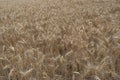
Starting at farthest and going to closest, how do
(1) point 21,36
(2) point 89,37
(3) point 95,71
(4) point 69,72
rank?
(1) point 21,36
(2) point 89,37
(4) point 69,72
(3) point 95,71

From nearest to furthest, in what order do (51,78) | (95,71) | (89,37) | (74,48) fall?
(95,71) → (51,78) → (74,48) → (89,37)

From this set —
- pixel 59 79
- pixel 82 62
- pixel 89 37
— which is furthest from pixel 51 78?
pixel 89 37

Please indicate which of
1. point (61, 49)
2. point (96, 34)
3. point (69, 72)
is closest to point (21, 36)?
point (61, 49)

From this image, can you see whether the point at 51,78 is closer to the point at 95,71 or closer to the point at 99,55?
the point at 95,71

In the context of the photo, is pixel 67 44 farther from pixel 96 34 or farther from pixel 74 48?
pixel 96 34

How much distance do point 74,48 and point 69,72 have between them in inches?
23.3

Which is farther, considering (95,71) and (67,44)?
(67,44)

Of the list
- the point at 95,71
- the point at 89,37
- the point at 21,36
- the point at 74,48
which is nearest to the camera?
the point at 95,71

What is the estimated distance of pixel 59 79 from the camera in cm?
282

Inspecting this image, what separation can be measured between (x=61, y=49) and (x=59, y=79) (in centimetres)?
89

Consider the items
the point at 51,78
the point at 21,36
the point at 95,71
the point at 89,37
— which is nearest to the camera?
the point at 95,71

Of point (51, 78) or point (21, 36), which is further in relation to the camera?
point (21, 36)

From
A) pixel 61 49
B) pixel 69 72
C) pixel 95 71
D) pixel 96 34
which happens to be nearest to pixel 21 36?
pixel 61 49

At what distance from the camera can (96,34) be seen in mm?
4188
